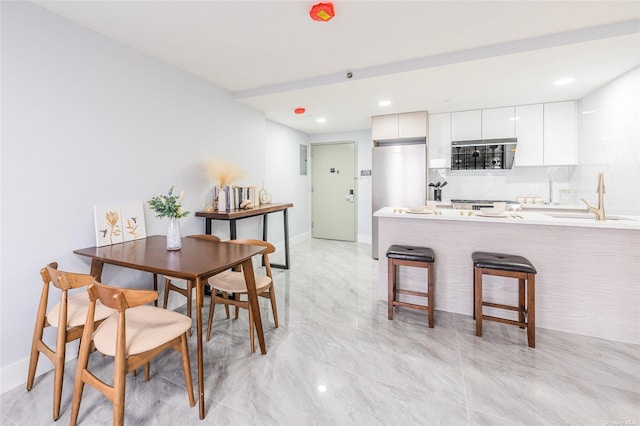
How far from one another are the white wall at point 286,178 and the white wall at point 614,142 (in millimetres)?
4113

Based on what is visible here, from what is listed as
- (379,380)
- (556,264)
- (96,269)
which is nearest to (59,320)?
(96,269)

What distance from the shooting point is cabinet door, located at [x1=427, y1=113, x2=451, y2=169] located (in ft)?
14.4

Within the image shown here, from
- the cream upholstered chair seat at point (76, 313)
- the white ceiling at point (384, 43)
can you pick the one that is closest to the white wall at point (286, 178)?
the white ceiling at point (384, 43)

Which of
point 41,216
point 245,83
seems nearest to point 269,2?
point 245,83

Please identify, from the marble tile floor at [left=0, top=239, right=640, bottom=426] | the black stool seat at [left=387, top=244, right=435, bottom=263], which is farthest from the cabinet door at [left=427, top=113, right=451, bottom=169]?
the marble tile floor at [left=0, top=239, right=640, bottom=426]

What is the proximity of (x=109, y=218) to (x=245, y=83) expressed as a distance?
1996 millimetres

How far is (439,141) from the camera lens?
14.6 feet

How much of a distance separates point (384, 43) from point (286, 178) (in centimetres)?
321

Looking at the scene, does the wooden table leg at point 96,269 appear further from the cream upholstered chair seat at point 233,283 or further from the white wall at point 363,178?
the white wall at point 363,178

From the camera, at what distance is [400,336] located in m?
2.32

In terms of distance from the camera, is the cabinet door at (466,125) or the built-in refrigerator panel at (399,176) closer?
the cabinet door at (466,125)

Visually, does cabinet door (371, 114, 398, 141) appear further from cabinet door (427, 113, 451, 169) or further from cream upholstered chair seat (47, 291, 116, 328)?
cream upholstered chair seat (47, 291, 116, 328)

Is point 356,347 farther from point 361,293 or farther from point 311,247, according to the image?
point 311,247

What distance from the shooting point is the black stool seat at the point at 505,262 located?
2147mm
